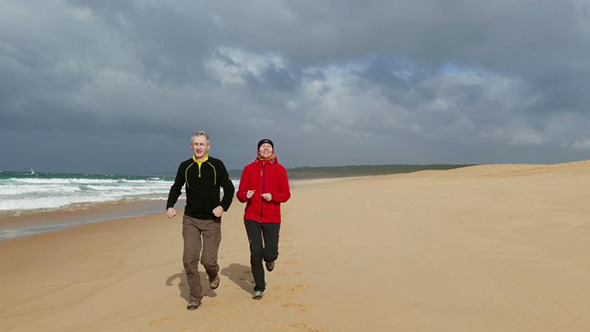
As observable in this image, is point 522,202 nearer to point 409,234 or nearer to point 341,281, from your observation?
point 409,234

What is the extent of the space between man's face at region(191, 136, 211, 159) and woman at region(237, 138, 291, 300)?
25.3 inches

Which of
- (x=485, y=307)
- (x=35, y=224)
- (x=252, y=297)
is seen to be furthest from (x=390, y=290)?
(x=35, y=224)

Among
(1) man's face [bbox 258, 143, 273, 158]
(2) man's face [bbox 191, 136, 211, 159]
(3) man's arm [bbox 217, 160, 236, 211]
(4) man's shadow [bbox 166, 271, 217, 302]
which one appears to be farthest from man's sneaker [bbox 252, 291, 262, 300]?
(2) man's face [bbox 191, 136, 211, 159]

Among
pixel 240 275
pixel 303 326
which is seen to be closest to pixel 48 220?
pixel 240 275

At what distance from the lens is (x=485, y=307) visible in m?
4.25

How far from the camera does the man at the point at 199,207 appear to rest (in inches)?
184

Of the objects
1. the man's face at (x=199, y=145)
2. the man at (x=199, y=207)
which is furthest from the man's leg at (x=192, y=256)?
the man's face at (x=199, y=145)

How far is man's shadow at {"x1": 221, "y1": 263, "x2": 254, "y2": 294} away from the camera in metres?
5.56

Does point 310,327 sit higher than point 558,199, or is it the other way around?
point 558,199

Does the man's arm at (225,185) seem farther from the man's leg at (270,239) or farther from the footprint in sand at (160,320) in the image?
the footprint in sand at (160,320)

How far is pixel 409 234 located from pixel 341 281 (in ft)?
11.2

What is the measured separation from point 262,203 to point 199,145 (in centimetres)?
106

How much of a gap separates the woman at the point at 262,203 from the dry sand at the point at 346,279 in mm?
489

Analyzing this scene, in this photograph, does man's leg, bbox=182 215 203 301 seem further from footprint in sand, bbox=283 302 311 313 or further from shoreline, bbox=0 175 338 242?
shoreline, bbox=0 175 338 242
